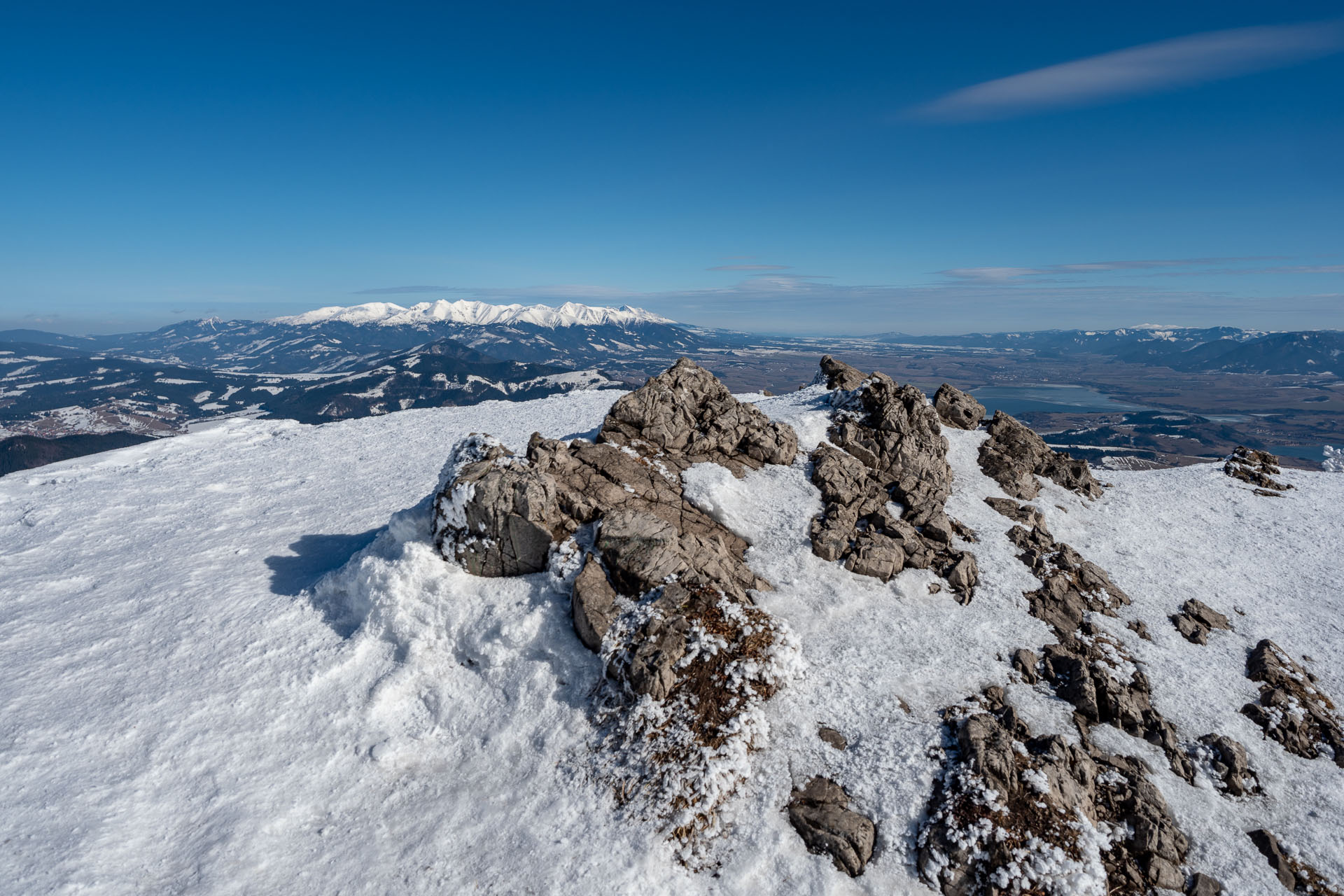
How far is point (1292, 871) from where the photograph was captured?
1390cm

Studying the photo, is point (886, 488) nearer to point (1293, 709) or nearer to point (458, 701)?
point (1293, 709)

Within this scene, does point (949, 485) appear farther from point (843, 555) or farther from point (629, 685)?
point (629, 685)

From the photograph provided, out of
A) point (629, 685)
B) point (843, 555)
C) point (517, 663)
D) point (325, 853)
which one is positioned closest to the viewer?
point (325, 853)

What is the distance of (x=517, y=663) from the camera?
59.3 ft

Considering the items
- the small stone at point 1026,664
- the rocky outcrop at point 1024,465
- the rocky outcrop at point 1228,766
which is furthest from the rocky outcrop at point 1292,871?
the rocky outcrop at point 1024,465

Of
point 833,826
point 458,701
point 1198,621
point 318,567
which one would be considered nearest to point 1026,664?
point 833,826

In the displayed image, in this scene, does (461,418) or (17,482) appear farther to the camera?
(461,418)

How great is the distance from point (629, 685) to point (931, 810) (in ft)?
28.9

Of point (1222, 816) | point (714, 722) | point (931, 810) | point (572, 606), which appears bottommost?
point (1222, 816)

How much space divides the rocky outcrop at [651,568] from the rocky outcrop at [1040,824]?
515 centimetres

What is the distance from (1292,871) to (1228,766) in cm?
317

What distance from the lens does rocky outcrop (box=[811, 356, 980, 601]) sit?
23141 millimetres

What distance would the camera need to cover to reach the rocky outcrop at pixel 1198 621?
75.4ft

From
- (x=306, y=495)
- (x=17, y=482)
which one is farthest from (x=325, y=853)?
(x=17, y=482)
